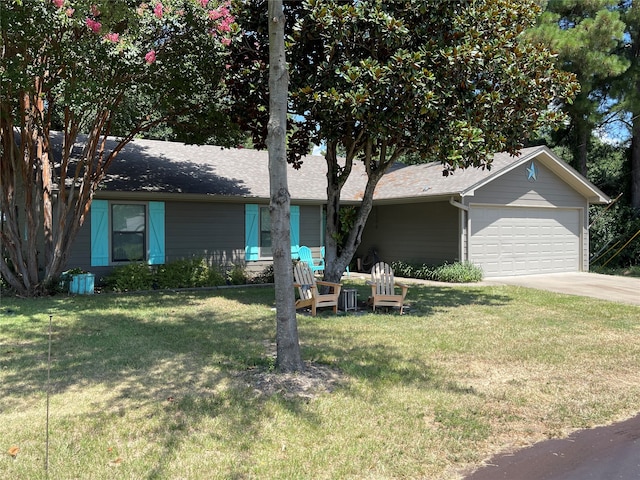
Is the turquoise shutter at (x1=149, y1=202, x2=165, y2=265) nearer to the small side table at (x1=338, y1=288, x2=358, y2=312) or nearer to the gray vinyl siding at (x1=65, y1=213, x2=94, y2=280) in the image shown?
the gray vinyl siding at (x1=65, y1=213, x2=94, y2=280)

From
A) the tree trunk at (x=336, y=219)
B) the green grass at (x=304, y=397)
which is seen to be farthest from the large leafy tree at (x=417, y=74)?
the green grass at (x=304, y=397)

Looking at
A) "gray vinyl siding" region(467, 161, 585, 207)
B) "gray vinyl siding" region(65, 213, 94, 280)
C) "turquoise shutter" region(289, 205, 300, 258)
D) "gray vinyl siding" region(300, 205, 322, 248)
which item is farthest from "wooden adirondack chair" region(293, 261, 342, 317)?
"gray vinyl siding" region(467, 161, 585, 207)

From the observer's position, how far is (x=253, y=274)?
14.8 m

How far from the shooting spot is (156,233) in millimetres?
13359

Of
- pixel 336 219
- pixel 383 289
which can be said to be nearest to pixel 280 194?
pixel 383 289

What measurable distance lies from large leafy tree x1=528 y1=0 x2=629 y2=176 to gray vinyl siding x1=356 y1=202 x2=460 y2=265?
692 centimetres

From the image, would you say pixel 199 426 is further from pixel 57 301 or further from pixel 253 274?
pixel 253 274

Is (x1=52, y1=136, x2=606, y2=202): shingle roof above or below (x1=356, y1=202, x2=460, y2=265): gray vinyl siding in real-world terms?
above

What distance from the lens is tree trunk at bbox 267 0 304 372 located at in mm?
5129

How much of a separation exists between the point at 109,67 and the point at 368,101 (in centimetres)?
494

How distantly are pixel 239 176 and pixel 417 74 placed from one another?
848 centimetres

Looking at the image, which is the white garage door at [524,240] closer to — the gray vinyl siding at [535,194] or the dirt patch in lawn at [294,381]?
the gray vinyl siding at [535,194]

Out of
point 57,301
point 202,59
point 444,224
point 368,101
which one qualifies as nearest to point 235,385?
point 368,101

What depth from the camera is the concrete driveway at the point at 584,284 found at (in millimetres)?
11594
